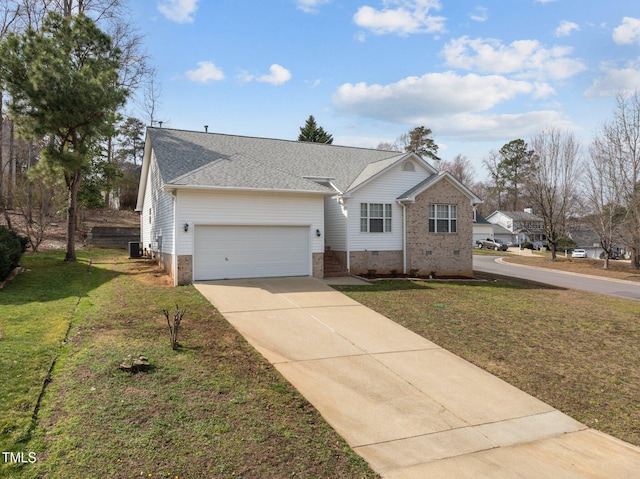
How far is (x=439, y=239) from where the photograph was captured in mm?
19703

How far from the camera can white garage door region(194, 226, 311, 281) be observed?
48.0 feet

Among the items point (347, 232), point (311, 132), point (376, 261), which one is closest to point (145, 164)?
point (347, 232)

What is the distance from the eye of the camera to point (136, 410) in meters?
5.11

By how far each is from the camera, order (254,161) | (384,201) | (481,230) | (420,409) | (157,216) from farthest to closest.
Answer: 1. (481,230)
2. (384,201)
3. (157,216)
4. (254,161)
5. (420,409)

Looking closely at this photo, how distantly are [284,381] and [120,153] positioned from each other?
4130 centimetres

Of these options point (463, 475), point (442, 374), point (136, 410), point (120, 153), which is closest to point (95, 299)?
point (136, 410)

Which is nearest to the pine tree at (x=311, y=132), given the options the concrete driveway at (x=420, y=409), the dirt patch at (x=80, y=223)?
the dirt patch at (x=80, y=223)

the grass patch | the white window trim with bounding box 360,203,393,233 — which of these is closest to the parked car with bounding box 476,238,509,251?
the grass patch

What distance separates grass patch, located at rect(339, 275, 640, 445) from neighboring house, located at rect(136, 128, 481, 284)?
286cm

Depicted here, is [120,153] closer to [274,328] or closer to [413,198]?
[413,198]

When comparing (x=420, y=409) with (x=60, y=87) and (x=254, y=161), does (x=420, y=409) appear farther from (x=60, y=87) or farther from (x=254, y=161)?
(x=60, y=87)

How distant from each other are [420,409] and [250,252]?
33.9 ft

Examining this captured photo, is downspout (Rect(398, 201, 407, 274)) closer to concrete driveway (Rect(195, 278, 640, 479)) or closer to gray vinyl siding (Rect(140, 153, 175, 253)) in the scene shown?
concrete driveway (Rect(195, 278, 640, 479))

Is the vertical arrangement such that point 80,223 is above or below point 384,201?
below
